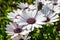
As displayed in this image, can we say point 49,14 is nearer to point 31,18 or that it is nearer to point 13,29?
point 31,18

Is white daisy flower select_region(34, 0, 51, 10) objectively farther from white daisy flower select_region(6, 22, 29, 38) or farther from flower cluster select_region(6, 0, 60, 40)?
white daisy flower select_region(6, 22, 29, 38)

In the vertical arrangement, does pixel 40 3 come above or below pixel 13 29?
above

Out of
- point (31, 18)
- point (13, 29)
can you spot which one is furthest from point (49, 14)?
point (13, 29)

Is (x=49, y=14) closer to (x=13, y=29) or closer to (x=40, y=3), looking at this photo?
(x=40, y=3)

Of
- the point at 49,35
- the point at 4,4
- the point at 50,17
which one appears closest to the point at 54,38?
the point at 49,35

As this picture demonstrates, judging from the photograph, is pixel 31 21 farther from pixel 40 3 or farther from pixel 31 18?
pixel 40 3

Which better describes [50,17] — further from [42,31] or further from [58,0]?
[58,0]

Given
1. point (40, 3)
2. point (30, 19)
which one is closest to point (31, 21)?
point (30, 19)

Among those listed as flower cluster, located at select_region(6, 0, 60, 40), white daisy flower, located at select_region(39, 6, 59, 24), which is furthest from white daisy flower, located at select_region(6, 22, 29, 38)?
white daisy flower, located at select_region(39, 6, 59, 24)
